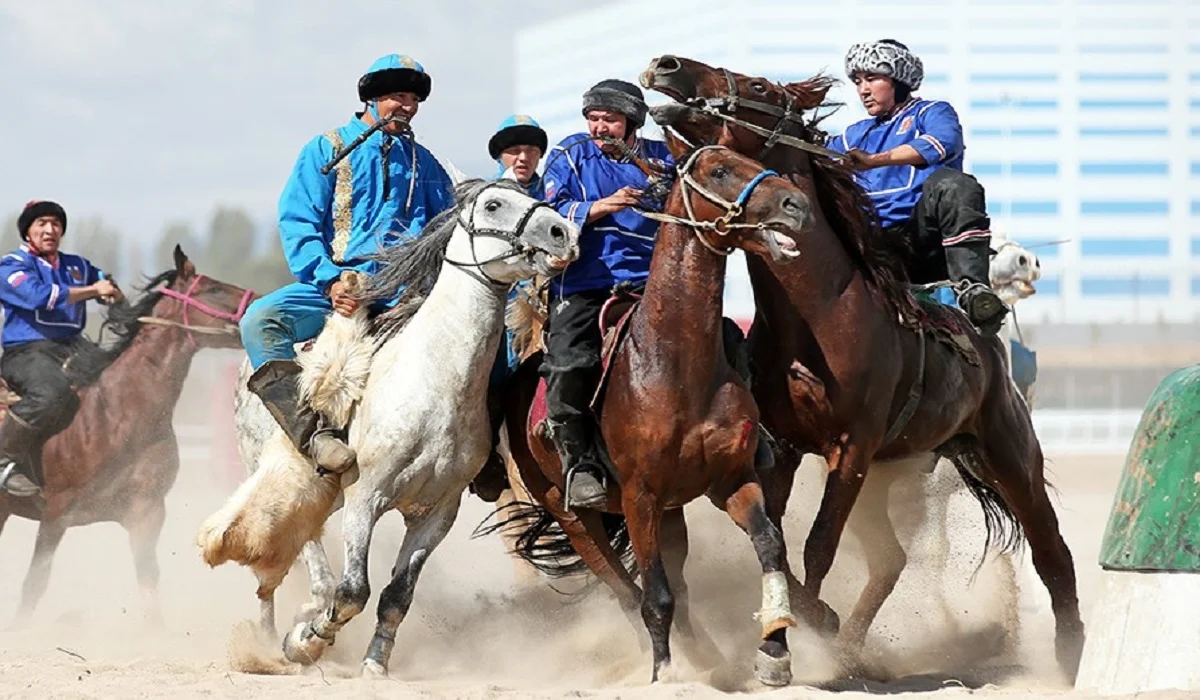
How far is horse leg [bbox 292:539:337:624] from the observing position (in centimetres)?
718

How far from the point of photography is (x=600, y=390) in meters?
6.32

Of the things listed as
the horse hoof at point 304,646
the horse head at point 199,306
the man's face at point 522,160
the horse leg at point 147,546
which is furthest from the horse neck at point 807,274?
the horse head at point 199,306

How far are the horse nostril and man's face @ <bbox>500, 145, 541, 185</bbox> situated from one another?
2901mm

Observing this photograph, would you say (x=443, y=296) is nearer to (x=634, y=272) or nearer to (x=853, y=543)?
(x=634, y=272)

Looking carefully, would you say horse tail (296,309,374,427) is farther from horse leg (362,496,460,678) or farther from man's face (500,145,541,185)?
man's face (500,145,541,185)

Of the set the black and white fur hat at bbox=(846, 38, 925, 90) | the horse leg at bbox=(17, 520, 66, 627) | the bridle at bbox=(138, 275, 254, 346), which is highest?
the black and white fur hat at bbox=(846, 38, 925, 90)

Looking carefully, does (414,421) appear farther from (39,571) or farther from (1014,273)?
(1014,273)

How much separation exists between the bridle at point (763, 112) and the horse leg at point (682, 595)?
62.6 inches

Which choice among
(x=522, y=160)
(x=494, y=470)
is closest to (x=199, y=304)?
(x=522, y=160)

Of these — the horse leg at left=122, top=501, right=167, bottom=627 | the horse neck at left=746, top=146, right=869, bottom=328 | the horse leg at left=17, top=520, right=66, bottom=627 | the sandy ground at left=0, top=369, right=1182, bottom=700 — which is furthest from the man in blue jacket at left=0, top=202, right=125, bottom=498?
the horse neck at left=746, top=146, right=869, bottom=328

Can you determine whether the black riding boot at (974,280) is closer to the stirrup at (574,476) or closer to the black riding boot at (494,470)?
the stirrup at (574,476)

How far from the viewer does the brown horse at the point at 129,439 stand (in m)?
10.3

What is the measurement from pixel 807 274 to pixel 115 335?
5.76 metres

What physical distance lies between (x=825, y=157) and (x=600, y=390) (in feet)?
4.38
